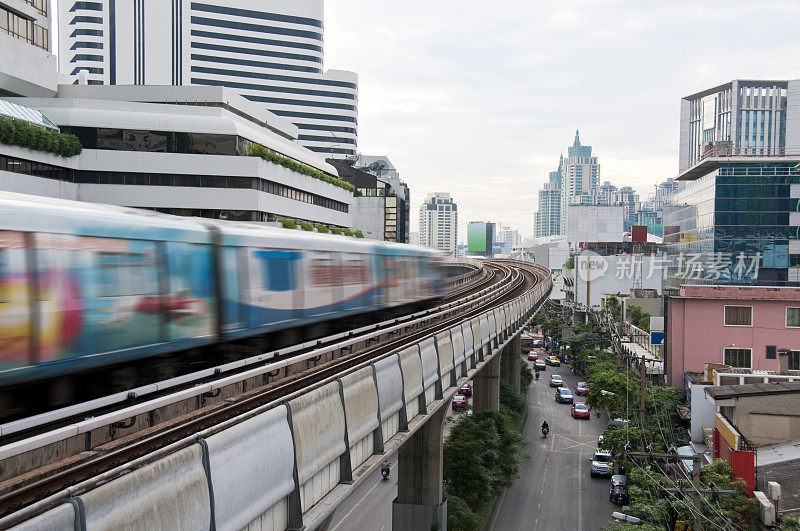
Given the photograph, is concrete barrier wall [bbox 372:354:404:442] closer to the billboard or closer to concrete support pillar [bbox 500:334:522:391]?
concrete support pillar [bbox 500:334:522:391]

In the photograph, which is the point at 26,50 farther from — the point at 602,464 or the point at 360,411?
the point at 602,464

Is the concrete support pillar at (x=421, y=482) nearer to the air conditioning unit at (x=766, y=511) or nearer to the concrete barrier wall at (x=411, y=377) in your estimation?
the concrete barrier wall at (x=411, y=377)

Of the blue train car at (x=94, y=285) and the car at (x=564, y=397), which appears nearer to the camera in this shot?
the blue train car at (x=94, y=285)

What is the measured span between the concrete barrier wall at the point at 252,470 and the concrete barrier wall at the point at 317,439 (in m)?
0.38

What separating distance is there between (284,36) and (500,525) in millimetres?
97532

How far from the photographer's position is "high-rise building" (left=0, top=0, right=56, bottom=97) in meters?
38.5

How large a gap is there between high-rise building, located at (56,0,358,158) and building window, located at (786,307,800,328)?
85.4m

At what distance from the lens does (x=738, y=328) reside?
40688 millimetres

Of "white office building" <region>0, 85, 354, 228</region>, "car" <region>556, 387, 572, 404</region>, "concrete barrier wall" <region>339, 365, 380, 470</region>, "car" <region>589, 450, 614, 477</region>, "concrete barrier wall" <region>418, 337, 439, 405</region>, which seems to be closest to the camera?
"concrete barrier wall" <region>339, 365, 380, 470</region>

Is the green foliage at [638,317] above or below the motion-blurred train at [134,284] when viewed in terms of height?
below

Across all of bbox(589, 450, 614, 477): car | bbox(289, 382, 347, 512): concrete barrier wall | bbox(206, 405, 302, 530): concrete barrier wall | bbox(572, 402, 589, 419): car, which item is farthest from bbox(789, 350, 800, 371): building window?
bbox(206, 405, 302, 530): concrete barrier wall

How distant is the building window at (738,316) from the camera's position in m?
40.6

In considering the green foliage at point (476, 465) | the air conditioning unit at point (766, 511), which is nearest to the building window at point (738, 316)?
the green foliage at point (476, 465)

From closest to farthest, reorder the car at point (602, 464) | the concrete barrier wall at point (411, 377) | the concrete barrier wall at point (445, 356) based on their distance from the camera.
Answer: the concrete barrier wall at point (411, 377) → the concrete barrier wall at point (445, 356) → the car at point (602, 464)
